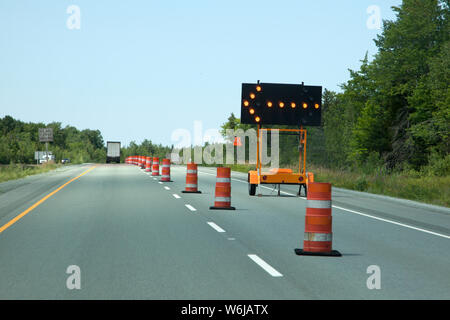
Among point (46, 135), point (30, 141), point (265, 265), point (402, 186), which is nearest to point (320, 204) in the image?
point (265, 265)

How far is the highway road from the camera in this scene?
664 cm

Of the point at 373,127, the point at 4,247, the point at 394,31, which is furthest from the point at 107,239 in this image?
the point at 373,127

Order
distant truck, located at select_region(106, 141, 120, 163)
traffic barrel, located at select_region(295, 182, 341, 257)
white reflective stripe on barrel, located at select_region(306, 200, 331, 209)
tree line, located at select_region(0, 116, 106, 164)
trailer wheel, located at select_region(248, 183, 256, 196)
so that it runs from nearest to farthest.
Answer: traffic barrel, located at select_region(295, 182, 341, 257) < white reflective stripe on barrel, located at select_region(306, 200, 331, 209) < trailer wheel, located at select_region(248, 183, 256, 196) < distant truck, located at select_region(106, 141, 120, 163) < tree line, located at select_region(0, 116, 106, 164)

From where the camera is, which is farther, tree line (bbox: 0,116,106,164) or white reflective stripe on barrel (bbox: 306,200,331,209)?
tree line (bbox: 0,116,106,164)

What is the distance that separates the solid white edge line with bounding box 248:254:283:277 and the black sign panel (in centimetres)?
1167

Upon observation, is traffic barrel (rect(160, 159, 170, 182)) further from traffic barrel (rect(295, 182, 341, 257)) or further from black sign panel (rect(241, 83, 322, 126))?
traffic barrel (rect(295, 182, 341, 257))

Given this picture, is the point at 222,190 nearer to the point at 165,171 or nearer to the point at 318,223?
the point at 318,223

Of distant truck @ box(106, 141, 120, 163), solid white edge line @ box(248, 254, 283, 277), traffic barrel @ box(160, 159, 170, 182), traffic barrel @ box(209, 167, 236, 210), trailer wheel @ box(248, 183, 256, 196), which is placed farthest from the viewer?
distant truck @ box(106, 141, 120, 163)

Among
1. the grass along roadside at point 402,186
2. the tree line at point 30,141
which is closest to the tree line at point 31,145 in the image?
the tree line at point 30,141

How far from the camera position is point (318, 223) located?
9.18 metres

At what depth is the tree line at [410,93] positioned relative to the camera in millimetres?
36750

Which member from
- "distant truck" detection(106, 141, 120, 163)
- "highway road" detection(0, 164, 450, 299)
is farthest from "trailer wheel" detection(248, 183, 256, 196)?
"distant truck" detection(106, 141, 120, 163)

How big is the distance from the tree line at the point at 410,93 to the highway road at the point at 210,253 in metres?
21.6
